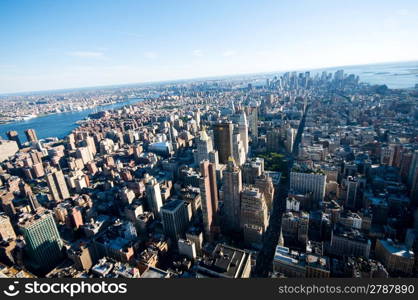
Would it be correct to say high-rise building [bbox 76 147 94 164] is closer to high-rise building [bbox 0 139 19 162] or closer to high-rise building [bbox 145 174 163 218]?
high-rise building [bbox 0 139 19 162]

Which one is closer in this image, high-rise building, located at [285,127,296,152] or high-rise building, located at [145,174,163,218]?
high-rise building, located at [145,174,163,218]

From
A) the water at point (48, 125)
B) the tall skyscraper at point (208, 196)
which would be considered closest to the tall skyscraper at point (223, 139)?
the tall skyscraper at point (208, 196)

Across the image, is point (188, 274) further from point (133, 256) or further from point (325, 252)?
point (325, 252)

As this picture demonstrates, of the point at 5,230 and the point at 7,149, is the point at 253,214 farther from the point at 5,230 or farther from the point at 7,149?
the point at 7,149

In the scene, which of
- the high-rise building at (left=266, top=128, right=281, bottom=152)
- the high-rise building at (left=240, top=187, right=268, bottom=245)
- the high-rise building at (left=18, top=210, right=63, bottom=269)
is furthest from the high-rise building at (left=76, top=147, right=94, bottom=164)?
the high-rise building at (left=240, top=187, right=268, bottom=245)

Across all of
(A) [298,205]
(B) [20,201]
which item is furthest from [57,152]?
(A) [298,205]

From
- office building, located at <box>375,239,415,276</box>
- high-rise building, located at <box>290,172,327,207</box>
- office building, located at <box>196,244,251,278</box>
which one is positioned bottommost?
office building, located at <box>375,239,415,276</box>
